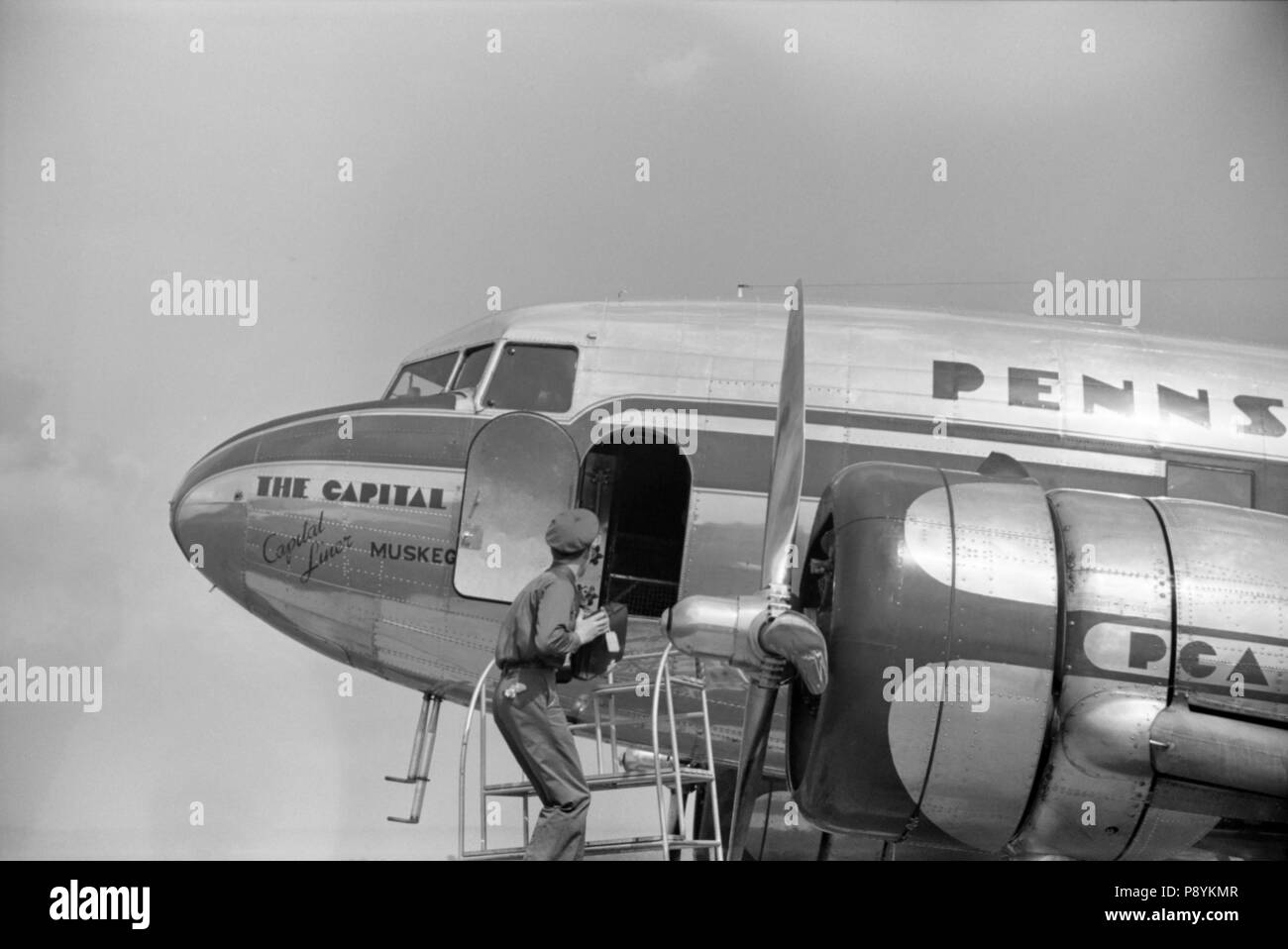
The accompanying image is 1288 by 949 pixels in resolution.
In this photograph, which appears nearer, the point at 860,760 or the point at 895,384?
the point at 860,760

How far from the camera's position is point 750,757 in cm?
575

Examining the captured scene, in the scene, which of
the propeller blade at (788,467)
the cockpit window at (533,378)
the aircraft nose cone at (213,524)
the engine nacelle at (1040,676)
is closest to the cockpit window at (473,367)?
the cockpit window at (533,378)

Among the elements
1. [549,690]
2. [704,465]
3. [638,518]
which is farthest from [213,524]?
[549,690]

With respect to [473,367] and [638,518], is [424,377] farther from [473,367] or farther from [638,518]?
[638,518]

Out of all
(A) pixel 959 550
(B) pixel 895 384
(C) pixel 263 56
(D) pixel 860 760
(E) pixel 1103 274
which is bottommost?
(D) pixel 860 760

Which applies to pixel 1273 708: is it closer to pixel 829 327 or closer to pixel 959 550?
pixel 959 550

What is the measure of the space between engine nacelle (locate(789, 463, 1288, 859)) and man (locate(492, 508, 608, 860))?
0.96 metres

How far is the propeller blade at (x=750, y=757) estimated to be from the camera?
5602 millimetres

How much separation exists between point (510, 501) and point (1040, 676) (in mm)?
3976

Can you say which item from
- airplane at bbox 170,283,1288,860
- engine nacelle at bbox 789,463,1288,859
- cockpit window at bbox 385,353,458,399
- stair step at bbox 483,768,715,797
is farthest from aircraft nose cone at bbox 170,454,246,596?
engine nacelle at bbox 789,463,1288,859

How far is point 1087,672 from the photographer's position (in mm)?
4961

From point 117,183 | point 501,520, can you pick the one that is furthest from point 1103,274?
point 117,183

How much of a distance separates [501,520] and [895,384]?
251cm

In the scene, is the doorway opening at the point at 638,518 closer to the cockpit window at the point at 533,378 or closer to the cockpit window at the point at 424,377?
the cockpit window at the point at 533,378
